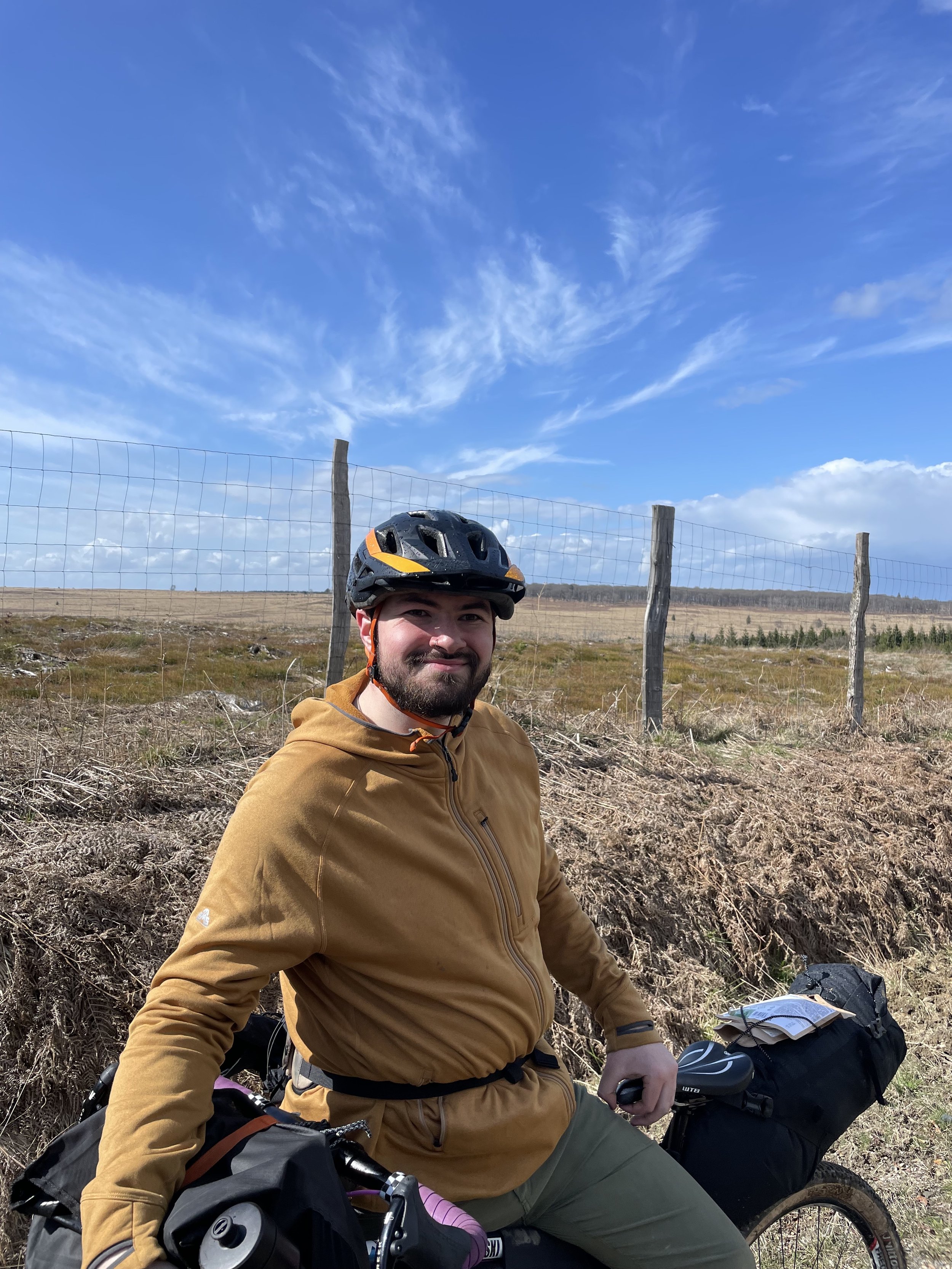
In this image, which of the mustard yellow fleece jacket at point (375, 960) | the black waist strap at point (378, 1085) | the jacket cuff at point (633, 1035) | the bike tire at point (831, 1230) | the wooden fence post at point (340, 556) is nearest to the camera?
the mustard yellow fleece jacket at point (375, 960)

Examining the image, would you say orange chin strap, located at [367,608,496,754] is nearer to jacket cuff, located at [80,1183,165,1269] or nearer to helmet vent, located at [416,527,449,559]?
helmet vent, located at [416,527,449,559]

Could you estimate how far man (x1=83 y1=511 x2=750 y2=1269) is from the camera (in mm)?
1445

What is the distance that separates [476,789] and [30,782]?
3.29 meters

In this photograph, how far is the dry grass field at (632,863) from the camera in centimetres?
307

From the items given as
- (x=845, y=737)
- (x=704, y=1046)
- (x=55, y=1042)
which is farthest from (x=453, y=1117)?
(x=845, y=737)

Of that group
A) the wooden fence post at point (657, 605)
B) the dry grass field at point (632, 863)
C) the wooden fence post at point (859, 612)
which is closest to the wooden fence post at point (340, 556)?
the dry grass field at point (632, 863)

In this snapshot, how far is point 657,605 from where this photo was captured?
305 inches

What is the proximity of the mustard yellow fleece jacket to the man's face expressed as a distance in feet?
0.38

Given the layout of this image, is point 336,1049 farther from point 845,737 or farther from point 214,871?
point 845,737

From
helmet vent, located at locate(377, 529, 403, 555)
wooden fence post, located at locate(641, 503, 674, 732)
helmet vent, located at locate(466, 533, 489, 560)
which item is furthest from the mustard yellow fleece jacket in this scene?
wooden fence post, located at locate(641, 503, 674, 732)

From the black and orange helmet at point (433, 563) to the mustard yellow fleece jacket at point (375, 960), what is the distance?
30cm

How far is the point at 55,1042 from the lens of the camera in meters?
2.97

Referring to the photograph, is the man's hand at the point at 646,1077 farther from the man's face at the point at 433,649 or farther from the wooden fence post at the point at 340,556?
the wooden fence post at the point at 340,556

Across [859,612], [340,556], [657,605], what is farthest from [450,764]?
[859,612]
